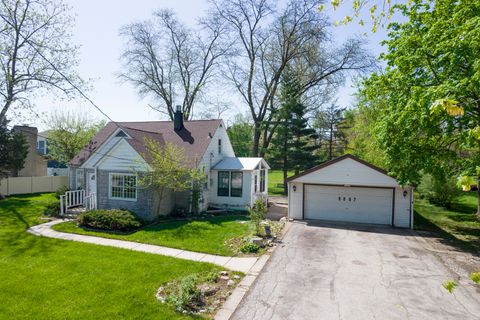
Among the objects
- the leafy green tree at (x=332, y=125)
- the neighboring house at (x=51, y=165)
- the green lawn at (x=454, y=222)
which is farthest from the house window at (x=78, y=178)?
the leafy green tree at (x=332, y=125)

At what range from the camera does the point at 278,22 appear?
1215 inches

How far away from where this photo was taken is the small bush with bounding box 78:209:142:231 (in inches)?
545

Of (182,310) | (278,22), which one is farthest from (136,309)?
(278,22)

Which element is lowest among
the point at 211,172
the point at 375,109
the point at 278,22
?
the point at 211,172

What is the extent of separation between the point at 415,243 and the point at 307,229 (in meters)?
4.70

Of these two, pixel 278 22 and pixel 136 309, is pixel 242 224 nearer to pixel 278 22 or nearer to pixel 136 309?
pixel 136 309

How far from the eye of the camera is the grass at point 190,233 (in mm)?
11797

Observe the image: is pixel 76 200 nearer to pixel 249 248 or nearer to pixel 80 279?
pixel 80 279

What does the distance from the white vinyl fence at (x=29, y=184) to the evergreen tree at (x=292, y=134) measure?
20726mm

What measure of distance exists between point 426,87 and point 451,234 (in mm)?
7864

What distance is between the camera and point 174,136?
21641 mm

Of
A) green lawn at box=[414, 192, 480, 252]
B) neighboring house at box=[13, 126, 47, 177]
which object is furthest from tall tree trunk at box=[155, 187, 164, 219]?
neighboring house at box=[13, 126, 47, 177]

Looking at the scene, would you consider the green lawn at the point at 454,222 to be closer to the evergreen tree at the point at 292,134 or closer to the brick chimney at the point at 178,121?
the evergreen tree at the point at 292,134

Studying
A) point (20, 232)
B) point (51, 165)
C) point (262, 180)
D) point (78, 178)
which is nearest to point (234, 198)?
point (262, 180)
